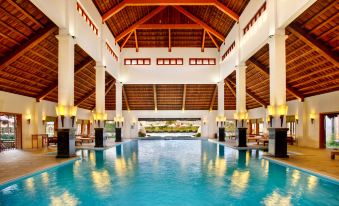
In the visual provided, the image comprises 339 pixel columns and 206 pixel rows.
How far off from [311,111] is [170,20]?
46.0 feet

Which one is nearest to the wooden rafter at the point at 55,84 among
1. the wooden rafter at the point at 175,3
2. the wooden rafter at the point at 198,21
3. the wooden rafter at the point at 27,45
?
the wooden rafter at the point at 175,3

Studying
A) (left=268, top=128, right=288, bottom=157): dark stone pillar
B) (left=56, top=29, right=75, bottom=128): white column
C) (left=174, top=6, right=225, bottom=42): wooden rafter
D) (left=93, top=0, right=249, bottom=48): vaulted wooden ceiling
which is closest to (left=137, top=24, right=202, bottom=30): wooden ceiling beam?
(left=93, top=0, right=249, bottom=48): vaulted wooden ceiling

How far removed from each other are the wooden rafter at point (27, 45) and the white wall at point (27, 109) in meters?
3.76

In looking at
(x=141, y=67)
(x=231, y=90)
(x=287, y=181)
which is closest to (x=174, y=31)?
(x=141, y=67)

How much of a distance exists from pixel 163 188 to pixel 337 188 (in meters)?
4.57

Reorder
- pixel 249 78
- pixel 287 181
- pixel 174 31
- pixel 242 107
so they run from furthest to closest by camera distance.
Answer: pixel 174 31 < pixel 249 78 < pixel 242 107 < pixel 287 181

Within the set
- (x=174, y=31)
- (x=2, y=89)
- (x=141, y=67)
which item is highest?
(x=174, y=31)

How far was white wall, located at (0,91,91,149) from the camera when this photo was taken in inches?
692

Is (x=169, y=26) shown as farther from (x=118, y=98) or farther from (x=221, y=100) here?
(x=221, y=100)

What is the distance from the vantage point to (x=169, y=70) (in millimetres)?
28922

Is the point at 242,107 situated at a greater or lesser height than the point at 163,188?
greater

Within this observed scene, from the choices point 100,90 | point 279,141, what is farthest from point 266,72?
point 100,90

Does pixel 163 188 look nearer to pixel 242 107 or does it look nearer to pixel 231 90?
pixel 242 107

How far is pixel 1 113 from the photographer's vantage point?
17188 mm
